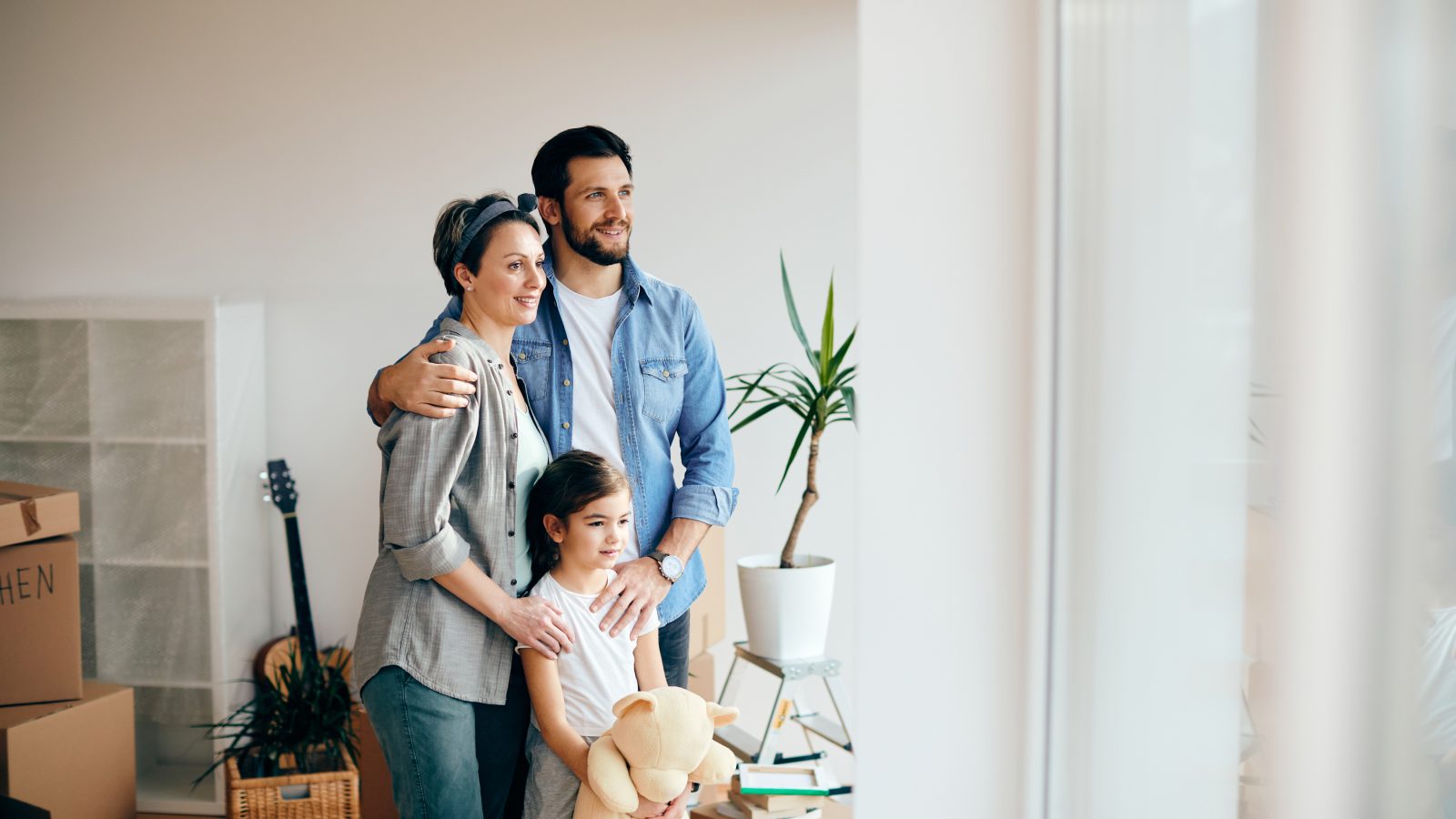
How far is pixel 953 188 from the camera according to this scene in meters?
0.62

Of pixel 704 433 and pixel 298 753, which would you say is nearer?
pixel 704 433

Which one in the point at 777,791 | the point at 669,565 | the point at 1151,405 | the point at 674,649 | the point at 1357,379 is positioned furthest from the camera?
the point at 777,791

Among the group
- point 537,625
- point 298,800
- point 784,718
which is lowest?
point 298,800

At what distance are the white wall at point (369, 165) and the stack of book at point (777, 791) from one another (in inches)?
29.6

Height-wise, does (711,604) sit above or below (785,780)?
above

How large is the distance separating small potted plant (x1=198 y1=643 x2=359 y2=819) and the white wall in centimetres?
43

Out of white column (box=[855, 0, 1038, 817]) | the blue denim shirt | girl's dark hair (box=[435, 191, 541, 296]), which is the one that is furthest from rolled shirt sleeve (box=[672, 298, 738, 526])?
white column (box=[855, 0, 1038, 817])

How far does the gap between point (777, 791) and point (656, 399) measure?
0.85 metres

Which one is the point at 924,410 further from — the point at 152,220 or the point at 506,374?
the point at 152,220

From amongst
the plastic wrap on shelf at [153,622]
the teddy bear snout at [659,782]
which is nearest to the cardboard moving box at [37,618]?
the plastic wrap on shelf at [153,622]

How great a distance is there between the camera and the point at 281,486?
2.81m

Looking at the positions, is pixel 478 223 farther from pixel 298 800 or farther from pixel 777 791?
pixel 298 800

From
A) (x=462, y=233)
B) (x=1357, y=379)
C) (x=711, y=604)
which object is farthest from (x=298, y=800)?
(x=1357, y=379)

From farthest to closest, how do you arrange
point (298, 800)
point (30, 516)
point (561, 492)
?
point (298, 800) < point (30, 516) < point (561, 492)
